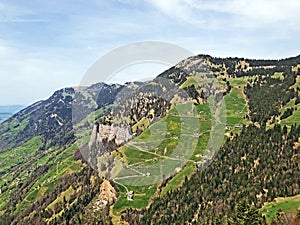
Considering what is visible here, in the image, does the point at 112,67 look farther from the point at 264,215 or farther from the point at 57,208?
the point at 57,208

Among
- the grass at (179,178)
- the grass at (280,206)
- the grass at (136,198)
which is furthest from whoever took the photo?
the grass at (179,178)

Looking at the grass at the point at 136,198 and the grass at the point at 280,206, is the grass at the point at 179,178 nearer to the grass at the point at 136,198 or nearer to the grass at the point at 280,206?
the grass at the point at 136,198

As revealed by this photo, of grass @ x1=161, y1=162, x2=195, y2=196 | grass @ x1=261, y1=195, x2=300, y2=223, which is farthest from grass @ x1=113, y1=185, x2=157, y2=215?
grass @ x1=261, y1=195, x2=300, y2=223

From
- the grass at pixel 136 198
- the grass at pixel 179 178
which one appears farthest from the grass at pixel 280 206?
the grass at pixel 136 198

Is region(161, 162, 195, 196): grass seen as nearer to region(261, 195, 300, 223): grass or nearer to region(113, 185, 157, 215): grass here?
region(113, 185, 157, 215): grass

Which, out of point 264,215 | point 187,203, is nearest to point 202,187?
point 187,203

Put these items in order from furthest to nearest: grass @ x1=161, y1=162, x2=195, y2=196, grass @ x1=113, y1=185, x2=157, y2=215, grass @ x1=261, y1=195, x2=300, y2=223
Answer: grass @ x1=161, y1=162, x2=195, y2=196
grass @ x1=113, y1=185, x2=157, y2=215
grass @ x1=261, y1=195, x2=300, y2=223

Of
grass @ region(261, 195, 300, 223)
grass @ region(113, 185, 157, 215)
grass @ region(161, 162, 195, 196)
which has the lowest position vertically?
grass @ region(113, 185, 157, 215)

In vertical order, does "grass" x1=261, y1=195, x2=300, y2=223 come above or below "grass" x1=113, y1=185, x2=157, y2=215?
above

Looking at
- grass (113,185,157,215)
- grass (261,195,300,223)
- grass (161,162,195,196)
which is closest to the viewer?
grass (261,195,300,223)
